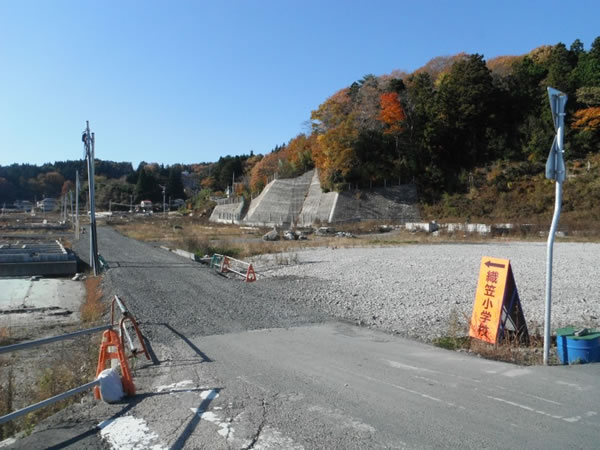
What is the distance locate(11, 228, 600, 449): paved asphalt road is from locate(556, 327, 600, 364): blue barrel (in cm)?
25

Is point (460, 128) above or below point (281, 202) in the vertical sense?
above

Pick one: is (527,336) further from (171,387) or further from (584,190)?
(584,190)

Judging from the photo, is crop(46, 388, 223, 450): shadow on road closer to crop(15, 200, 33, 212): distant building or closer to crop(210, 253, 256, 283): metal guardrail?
crop(210, 253, 256, 283): metal guardrail

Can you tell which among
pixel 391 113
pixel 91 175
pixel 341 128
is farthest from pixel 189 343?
pixel 391 113

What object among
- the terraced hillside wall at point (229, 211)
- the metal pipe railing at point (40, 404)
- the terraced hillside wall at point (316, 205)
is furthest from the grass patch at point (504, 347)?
the terraced hillside wall at point (229, 211)

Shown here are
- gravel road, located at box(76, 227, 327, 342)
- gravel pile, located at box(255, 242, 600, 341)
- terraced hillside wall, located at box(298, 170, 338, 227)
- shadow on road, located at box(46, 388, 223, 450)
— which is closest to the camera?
shadow on road, located at box(46, 388, 223, 450)

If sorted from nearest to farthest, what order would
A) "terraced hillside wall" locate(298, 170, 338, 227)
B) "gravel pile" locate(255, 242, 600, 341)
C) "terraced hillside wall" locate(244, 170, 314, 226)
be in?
1. "gravel pile" locate(255, 242, 600, 341)
2. "terraced hillside wall" locate(298, 170, 338, 227)
3. "terraced hillside wall" locate(244, 170, 314, 226)

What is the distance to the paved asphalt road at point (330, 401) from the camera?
4.59m

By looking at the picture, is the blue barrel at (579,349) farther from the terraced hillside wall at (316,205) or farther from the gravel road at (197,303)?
the terraced hillside wall at (316,205)

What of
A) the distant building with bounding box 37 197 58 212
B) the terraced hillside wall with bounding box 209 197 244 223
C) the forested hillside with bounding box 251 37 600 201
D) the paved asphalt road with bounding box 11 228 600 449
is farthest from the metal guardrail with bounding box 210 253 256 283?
the distant building with bounding box 37 197 58 212

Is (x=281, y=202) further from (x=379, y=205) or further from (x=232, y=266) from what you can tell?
(x=232, y=266)

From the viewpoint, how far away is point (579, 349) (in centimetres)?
679

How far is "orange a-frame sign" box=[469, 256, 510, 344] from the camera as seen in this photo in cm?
798

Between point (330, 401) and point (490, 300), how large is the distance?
13.1 ft
